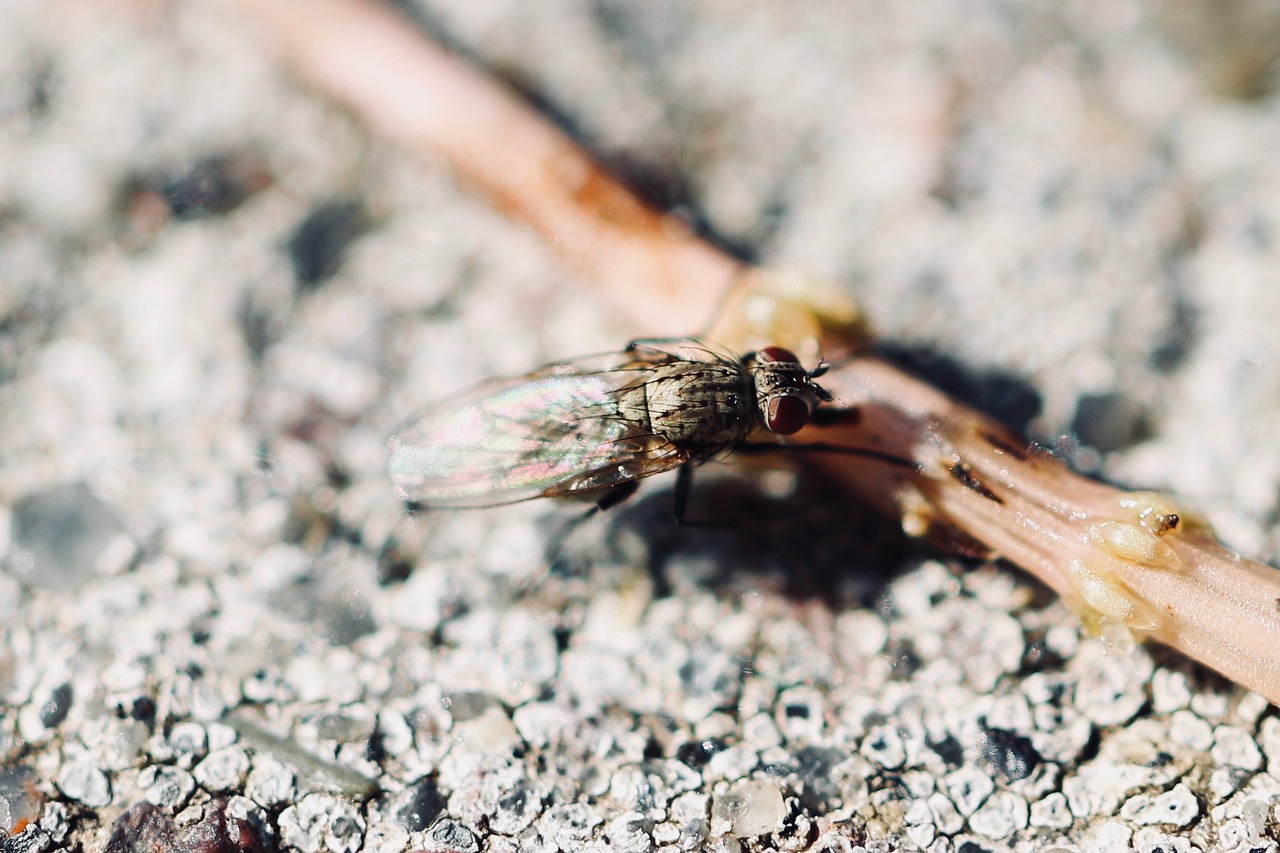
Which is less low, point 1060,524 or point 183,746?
point 1060,524

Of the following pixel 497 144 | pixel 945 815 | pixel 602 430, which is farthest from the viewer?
pixel 497 144

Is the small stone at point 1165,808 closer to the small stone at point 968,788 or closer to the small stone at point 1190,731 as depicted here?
the small stone at point 1190,731

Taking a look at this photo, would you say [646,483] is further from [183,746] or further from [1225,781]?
[1225,781]

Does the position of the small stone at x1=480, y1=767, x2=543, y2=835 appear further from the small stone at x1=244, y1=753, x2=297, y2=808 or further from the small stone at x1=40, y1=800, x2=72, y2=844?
the small stone at x1=40, y1=800, x2=72, y2=844

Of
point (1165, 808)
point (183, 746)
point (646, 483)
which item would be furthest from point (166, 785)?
point (1165, 808)

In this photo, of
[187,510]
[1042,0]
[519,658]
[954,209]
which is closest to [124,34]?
[187,510]

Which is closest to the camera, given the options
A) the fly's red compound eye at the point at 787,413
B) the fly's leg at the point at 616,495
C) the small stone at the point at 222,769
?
the small stone at the point at 222,769

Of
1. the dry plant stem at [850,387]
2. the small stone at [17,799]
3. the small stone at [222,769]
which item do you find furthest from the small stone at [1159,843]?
the small stone at [17,799]
